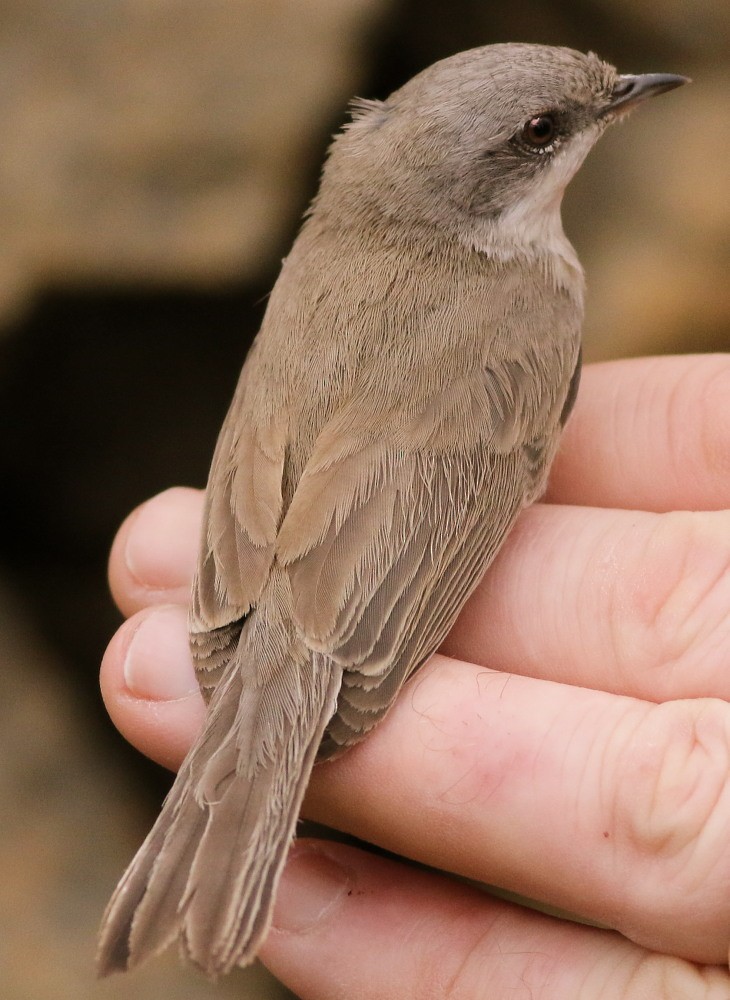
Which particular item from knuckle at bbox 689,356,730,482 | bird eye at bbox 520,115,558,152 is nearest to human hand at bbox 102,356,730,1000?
knuckle at bbox 689,356,730,482

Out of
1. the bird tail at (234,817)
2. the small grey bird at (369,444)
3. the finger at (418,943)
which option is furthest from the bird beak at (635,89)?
the finger at (418,943)

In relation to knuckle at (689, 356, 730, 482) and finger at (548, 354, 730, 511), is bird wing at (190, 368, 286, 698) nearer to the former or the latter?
finger at (548, 354, 730, 511)

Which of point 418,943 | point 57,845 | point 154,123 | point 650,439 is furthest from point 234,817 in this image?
point 154,123

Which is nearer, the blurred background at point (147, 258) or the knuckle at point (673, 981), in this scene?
the knuckle at point (673, 981)

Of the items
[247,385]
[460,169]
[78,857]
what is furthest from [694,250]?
[78,857]

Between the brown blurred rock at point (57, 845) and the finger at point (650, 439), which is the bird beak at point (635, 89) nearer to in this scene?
the finger at point (650, 439)

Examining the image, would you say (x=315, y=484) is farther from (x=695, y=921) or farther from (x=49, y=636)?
(x=49, y=636)
